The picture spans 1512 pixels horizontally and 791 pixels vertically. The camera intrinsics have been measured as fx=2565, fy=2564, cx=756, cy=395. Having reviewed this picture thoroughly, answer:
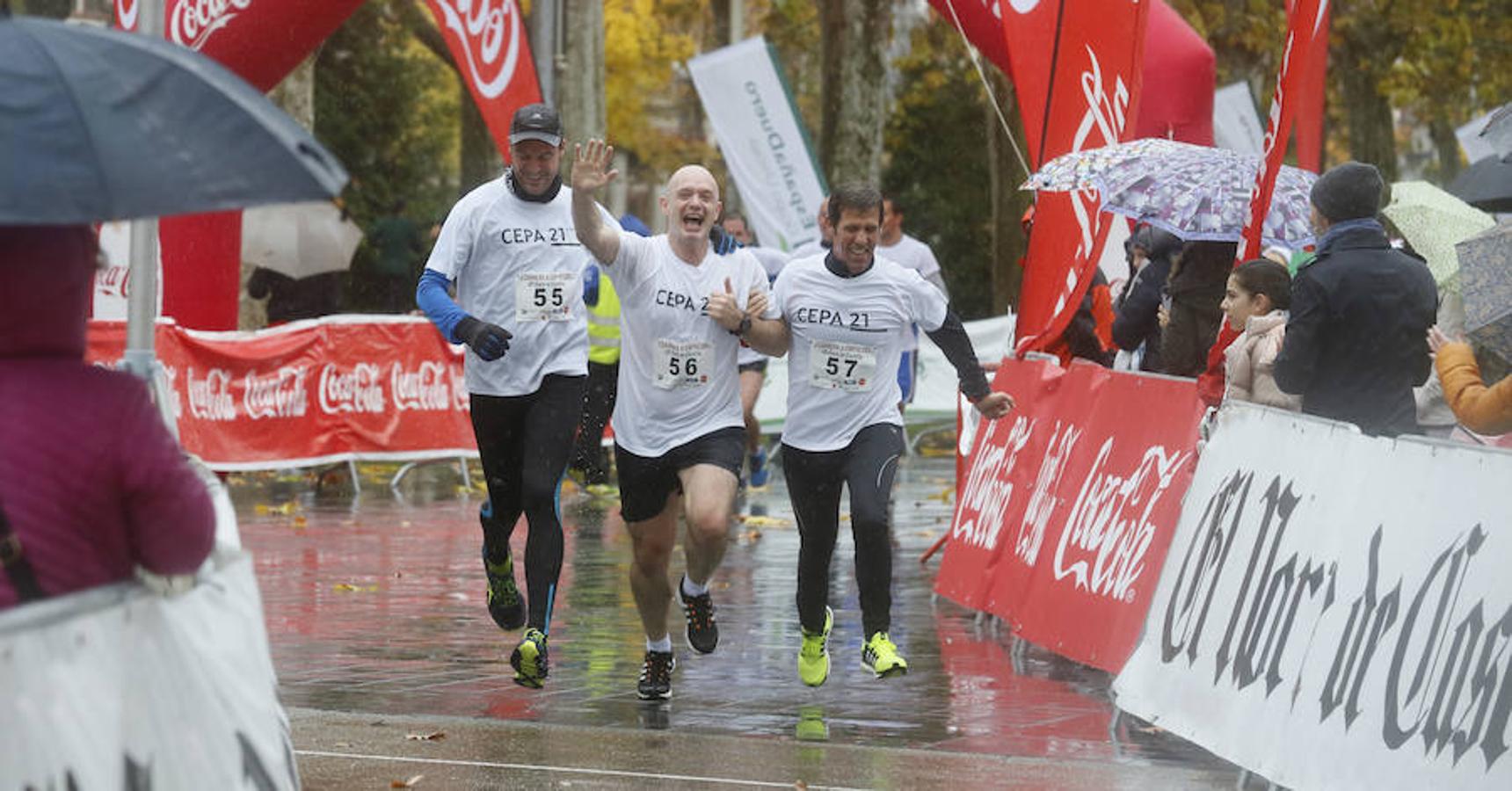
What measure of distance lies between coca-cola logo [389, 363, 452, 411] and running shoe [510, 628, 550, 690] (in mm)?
10848

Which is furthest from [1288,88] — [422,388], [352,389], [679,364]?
[422,388]

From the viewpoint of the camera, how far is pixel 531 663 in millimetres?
8953

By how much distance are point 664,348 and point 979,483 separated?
376cm

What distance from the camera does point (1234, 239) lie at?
11078 mm

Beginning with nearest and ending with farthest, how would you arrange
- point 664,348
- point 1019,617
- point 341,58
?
point 664,348 → point 1019,617 → point 341,58

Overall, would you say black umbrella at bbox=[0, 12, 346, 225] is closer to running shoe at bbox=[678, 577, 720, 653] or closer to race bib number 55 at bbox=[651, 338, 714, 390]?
race bib number 55 at bbox=[651, 338, 714, 390]

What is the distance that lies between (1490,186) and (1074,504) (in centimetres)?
261

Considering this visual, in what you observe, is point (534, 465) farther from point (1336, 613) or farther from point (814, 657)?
point (1336, 613)

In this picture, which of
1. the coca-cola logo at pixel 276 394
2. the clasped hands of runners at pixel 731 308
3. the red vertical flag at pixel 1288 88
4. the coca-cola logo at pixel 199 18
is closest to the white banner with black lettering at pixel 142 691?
the clasped hands of runners at pixel 731 308

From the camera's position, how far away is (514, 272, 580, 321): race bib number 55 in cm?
955

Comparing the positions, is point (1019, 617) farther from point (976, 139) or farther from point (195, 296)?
point (976, 139)

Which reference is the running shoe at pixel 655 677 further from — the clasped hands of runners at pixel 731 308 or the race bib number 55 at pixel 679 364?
the clasped hands of runners at pixel 731 308

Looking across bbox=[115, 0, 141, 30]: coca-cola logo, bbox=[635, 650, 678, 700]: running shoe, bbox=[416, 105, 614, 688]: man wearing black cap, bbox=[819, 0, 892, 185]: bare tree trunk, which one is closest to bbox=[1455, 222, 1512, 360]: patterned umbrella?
bbox=[635, 650, 678, 700]: running shoe

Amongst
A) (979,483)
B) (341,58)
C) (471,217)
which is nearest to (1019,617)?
(979,483)
